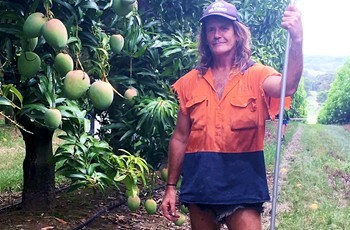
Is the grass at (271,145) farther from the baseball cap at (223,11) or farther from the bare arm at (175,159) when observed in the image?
the baseball cap at (223,11)

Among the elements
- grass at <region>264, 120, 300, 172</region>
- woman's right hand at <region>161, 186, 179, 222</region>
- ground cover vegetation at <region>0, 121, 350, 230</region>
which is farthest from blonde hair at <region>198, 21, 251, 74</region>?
grass at <region>264, 120, 300, 172</region>

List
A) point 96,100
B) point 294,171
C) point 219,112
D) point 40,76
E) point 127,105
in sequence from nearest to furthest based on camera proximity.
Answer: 1. point 219,112
2. point 96,100
3. point 40,76
4. point 127,105
5. point 294,171

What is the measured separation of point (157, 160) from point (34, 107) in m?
Result: 1.01

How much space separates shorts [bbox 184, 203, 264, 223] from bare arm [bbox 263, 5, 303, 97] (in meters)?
0.35

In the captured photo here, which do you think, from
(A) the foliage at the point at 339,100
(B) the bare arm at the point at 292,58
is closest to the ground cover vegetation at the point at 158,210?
(B) the bare arm at the point at 292,58

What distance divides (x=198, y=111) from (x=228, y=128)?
12 cm

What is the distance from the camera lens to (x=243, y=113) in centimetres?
165

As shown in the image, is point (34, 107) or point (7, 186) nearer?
point (34, 107)

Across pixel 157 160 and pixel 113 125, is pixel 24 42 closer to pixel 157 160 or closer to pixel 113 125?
pixel 113 125

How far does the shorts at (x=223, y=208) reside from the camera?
1.65m

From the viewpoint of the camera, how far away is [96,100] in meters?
1.81

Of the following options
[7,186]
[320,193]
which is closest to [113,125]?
[7,186]

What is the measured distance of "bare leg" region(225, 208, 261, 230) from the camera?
1640mm

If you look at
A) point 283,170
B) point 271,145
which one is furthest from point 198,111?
point 271,145
